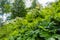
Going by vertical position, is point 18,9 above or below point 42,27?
above

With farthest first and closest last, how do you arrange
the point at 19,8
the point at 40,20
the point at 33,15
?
1. the point at 19,8
2. the point at 33,15
3. the point at 40,20

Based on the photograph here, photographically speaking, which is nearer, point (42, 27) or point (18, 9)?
point (42, 27)

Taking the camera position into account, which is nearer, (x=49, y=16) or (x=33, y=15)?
(x=49, y=16)

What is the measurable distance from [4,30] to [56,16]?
170 centimetres

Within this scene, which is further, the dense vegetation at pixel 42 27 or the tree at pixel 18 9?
the tree at pixel 18 9

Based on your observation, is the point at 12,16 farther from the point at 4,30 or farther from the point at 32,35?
the point at 32,35

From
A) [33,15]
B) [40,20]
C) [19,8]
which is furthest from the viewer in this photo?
[19,8]

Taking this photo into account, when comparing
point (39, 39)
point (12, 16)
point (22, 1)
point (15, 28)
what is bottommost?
point (39, 39)

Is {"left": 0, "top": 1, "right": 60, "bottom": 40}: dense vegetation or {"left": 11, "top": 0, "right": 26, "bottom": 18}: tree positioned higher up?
{"left": 11, "top": 0, "right": 26, "bottom": 18}: tree

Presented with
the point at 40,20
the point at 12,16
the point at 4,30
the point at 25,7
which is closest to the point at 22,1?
the point at 25,7

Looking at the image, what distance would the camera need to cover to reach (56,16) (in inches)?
147

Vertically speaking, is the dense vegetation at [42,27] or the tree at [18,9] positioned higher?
the tree at [18,9]

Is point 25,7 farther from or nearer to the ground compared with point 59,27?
farther from the ground

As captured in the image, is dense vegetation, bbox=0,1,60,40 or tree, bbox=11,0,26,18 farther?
tree, bbox=11,0,26,18
